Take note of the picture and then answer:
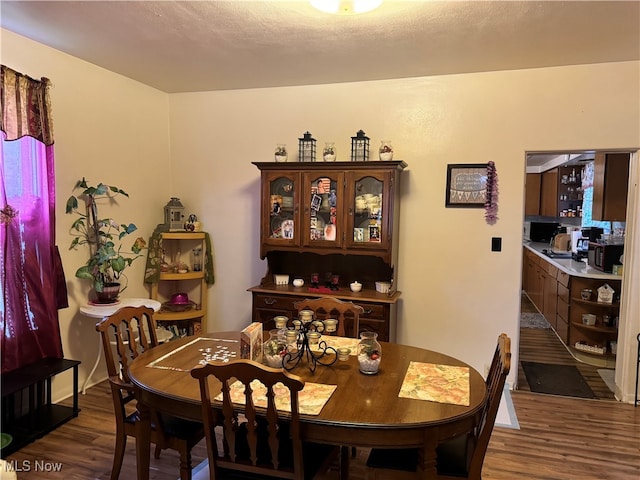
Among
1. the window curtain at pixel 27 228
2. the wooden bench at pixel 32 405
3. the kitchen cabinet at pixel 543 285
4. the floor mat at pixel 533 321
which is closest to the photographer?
the wooden bench at pixel 32 405

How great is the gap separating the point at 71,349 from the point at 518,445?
10.3ft

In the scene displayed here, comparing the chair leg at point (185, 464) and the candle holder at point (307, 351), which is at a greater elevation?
the candle holder at point (307, 351)

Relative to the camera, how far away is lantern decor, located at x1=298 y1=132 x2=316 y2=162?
11.8 feet

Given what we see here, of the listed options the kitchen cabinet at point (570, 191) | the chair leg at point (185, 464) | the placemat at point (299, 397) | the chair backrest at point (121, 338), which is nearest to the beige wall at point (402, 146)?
the chair backrest at point (121, 338)

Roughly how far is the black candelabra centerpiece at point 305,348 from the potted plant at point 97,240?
5.66 ft

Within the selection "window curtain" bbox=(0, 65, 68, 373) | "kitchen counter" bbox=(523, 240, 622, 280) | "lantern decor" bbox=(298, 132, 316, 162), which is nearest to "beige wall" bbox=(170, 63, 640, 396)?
"lantern decor" bbox=(298, 132, 316, 162)

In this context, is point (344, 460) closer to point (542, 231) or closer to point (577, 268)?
point (577, 268)

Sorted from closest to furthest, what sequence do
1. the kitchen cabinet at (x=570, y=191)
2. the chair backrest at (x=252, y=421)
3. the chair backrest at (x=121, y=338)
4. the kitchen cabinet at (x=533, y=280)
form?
the chair backrest at (x=252, y=421) < the chair backrest at (x=121, y=338) < the kitchen cabinet at (x=533, y=280) < the kitchen cabinet at (x=570, y=191)

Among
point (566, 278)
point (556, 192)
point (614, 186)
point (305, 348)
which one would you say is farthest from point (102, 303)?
point (556, 192)

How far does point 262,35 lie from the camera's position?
277 centimetres

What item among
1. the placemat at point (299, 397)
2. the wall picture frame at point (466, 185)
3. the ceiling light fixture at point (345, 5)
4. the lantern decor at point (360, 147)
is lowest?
the placemat at point (299, 397)

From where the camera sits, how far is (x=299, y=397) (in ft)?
5.58

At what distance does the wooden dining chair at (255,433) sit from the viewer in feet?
4.99

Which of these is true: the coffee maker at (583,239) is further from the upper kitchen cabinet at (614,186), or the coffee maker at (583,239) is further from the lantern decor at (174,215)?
the lantern decor at (174,215)
